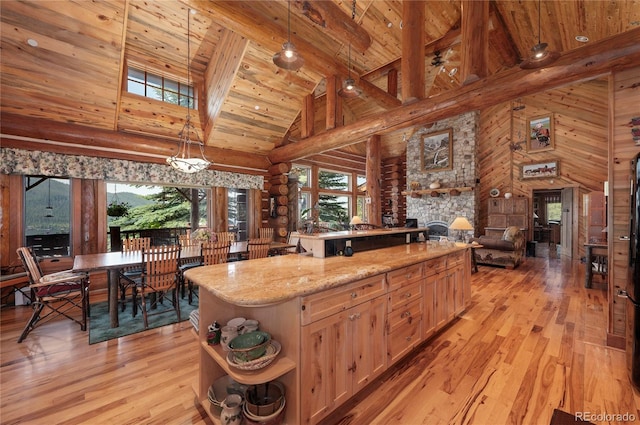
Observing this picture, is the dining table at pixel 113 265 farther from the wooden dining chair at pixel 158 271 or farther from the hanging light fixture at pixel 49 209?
the hanging light fixture at pixel 49 209

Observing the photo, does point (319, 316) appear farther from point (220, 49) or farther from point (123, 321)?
point (220, 49)

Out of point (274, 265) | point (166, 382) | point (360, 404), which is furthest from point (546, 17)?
point (166, 382)

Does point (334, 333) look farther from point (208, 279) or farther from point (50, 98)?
point (50, 98)

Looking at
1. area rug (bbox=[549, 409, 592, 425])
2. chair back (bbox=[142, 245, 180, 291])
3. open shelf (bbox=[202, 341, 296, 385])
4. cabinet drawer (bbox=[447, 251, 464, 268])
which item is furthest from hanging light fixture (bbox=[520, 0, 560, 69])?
chair back (bbox=[142, 245, 180, 291])

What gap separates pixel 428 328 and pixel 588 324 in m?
2.23

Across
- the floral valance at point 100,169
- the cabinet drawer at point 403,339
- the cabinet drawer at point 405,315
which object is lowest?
the cabinet drawer at point 403,339

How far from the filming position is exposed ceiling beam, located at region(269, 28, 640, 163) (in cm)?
253

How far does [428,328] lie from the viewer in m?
2.63

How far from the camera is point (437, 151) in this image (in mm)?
9367

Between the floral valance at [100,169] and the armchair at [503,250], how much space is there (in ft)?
20.6

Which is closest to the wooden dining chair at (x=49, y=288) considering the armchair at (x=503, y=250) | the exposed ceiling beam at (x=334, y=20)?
the exposed ceiling beam at (x=334, y=20)

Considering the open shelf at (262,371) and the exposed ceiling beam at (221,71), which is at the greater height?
the exposed ceiling beam at (221,71)

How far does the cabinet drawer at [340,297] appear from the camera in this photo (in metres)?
1.52

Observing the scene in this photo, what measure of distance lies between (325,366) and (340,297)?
43 cm
